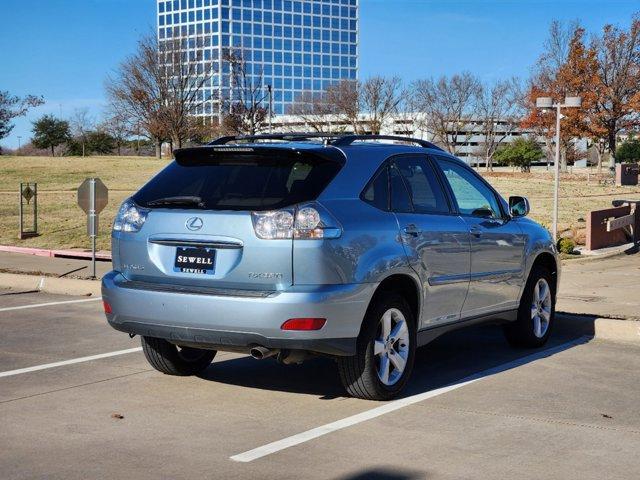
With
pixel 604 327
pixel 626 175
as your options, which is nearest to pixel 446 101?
pixel 626 175

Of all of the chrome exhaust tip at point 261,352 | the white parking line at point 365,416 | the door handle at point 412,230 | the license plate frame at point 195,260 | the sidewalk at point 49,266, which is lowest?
the white parking line at point 365,416

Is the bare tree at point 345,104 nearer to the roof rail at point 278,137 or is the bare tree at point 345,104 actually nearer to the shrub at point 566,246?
the shrub at point 566,246

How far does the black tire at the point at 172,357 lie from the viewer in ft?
23.9

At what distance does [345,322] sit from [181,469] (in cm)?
159

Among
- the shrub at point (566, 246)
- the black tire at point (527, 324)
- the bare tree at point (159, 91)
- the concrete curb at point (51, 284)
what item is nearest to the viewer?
the black tire at point (527, 324)

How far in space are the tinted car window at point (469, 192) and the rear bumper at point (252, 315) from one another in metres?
1.81

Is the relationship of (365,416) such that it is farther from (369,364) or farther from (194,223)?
(194,223)

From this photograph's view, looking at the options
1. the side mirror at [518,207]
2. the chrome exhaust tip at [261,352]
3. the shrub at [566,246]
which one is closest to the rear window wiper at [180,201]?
the chrome exhaust tip at [261,352]

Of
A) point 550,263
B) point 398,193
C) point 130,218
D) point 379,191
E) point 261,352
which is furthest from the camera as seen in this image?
point 550,263

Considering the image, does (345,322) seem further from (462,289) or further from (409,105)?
(409,105)

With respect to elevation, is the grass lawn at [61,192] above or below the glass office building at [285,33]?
below

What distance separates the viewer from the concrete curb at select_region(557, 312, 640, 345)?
8.96 m

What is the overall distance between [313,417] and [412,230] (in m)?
1.53

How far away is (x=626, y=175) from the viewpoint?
50.7m
